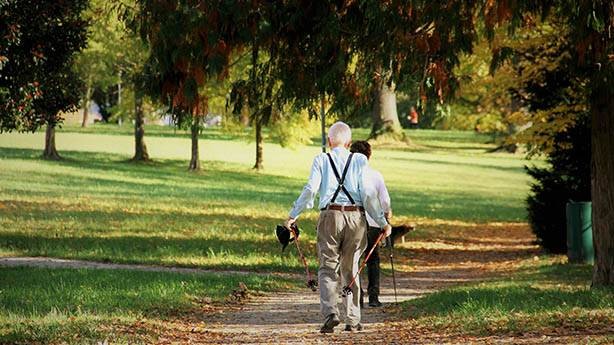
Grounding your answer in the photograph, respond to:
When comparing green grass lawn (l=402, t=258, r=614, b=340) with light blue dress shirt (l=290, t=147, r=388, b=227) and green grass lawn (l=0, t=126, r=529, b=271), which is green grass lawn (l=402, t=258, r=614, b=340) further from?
green grass lawn (l=0, t=126, r=529, b=271)

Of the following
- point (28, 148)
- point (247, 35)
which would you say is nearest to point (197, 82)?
point (247, 35)

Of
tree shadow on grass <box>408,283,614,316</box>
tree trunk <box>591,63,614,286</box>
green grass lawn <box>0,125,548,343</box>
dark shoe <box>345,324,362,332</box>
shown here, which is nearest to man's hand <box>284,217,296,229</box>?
dark shoe <box>345,324,362,332</box>

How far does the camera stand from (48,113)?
23156 millimetres

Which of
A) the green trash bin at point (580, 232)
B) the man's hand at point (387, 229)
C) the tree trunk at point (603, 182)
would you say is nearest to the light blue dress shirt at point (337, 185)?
the man's hand at point (387, 229)

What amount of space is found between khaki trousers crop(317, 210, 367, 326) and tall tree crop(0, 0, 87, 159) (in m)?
9.82

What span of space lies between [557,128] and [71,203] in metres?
14.9

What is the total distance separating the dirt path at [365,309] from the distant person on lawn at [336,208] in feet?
1.56

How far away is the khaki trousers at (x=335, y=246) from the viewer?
11984mm

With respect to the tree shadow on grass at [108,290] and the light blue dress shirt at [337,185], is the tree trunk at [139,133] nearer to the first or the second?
the tree shadow on grass at [108,290]

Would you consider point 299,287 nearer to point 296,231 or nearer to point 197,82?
point 197,82

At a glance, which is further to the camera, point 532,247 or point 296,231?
point 532,247

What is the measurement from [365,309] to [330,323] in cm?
329

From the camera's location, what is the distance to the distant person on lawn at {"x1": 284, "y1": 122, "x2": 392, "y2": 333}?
11961mm

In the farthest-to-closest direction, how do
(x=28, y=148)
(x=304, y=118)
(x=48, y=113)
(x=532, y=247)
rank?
(x=28, y=148)
(x=304, y=118)
(x=532, y=247)
(x=48, y=113)
